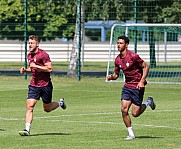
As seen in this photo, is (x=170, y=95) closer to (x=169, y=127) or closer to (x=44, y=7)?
(x=169, y=127)

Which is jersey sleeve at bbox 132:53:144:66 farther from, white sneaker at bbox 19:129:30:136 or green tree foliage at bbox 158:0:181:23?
green tree foliage at bbox 158:0:181:23

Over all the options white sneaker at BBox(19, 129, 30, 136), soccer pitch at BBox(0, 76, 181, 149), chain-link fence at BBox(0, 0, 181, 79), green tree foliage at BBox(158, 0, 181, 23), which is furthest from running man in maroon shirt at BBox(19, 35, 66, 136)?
green tree foliage at BBox(158, 0, 181, 23)

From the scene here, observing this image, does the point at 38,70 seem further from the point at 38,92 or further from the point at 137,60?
the point at 137,60

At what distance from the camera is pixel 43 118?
17.3 m

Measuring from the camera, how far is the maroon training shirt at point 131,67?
535 inches

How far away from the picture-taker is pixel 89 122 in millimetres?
16422

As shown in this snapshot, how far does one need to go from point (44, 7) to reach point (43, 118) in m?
21.6

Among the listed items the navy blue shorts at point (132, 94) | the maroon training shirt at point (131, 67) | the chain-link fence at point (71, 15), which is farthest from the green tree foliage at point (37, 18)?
the navy blue shorts at point (132, 94)

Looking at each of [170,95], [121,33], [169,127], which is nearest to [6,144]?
[169,127]

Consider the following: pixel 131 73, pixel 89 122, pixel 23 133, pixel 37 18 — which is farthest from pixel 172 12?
pixel 23 133

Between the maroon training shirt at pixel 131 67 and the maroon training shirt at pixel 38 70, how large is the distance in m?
1.49

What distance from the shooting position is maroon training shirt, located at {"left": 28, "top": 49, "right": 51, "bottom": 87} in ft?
46.9

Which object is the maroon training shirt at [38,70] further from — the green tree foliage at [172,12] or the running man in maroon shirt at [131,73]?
the green tree foliage at [172,12]

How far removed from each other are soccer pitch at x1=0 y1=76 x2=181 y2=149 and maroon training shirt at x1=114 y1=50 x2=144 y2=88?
1.03m
